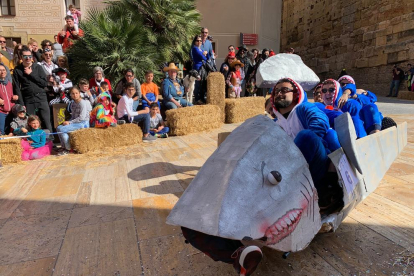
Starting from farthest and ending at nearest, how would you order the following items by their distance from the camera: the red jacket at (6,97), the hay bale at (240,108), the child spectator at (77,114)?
the hay bale at (240,108)
the child spectator at (77,114)
the red jacket at (6,97)

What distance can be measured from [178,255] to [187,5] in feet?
31.8

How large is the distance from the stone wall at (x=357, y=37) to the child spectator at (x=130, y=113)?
1369 cm

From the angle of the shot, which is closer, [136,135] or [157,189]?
[157,189]

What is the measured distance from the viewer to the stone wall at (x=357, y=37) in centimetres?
1387

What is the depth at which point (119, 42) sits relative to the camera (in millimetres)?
7441

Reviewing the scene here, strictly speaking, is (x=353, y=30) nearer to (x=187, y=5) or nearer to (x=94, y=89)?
(x=187, y=5)

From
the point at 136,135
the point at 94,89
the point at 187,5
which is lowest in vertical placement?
the point at 136,135

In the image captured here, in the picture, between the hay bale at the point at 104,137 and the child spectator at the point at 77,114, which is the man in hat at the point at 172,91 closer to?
the hay bale at the point at 104,137

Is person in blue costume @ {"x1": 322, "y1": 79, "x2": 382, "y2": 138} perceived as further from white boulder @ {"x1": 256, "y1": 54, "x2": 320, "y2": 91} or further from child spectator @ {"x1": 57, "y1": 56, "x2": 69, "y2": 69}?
child spectator @ {"x1": 57, "y1": 56, "x2": 69, "y2": 69}

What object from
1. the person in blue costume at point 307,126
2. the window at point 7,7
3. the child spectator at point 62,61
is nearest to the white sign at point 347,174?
the person in blue costume at point 307,126

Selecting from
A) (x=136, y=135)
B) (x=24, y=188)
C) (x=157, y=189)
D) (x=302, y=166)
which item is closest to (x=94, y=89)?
(x=136, y=135)

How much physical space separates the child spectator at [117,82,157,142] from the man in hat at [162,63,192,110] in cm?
105

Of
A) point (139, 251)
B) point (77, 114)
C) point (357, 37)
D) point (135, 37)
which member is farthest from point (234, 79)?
point (357, 37)

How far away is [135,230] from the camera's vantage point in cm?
253
